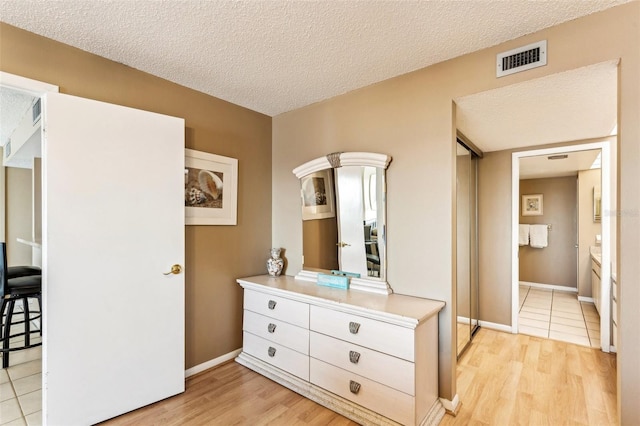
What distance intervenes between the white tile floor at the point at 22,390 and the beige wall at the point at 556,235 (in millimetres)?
7176

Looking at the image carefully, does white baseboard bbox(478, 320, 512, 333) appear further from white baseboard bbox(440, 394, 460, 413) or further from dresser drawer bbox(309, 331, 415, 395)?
dresser drawer bbox(309, 331, 415, 395)

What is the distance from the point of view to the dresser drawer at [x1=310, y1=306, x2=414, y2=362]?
1.78m

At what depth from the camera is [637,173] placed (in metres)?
1.51

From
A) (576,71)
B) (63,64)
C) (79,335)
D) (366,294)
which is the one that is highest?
(63,64)

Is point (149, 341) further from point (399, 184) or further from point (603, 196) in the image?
point (603, 196)

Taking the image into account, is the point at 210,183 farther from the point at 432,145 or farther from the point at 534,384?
the point at 534,384

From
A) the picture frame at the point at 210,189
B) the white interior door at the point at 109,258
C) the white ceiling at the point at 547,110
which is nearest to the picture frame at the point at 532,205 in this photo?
the white ceiling at the point at 547,110

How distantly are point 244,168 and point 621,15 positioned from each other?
2.81m

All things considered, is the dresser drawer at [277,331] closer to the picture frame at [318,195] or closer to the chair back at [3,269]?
the picture frame at [318,195]

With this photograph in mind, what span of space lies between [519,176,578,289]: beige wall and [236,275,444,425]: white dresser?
198 inches

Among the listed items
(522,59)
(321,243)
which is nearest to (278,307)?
(321,243)

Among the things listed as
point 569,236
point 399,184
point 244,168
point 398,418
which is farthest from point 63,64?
point 569,236

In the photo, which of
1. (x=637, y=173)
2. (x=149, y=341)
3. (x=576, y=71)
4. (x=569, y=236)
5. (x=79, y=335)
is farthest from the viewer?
(x=569, y=236)

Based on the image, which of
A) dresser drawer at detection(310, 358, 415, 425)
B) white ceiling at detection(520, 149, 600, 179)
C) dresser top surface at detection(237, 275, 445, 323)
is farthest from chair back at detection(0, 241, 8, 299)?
white ceiling at detection(520, 149, 600, 179)
